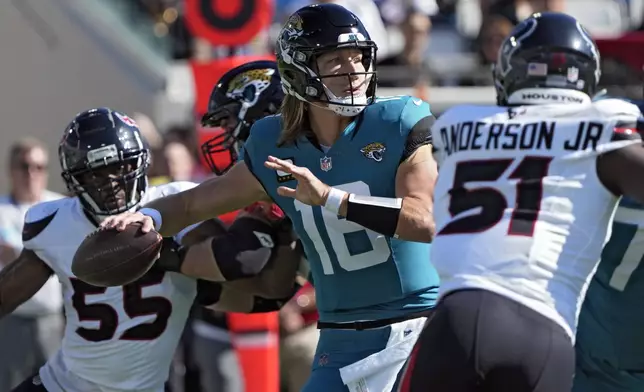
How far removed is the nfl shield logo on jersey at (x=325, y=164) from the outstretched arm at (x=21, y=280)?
1279 mm

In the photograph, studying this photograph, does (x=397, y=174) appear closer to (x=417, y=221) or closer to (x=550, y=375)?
(x=417, y=221)

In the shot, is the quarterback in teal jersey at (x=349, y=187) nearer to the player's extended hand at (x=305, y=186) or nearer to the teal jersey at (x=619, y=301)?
the player's extended hand at (x=305, y=186)

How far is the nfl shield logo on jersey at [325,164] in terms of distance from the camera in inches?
165

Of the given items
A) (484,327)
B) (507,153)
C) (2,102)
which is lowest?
(2,102)

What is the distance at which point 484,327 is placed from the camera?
3.33 metres

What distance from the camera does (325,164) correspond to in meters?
4.18

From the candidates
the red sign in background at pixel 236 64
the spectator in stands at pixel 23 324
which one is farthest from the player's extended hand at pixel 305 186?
the spectator in stands at pixel 23 324

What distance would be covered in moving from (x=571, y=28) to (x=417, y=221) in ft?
2.48

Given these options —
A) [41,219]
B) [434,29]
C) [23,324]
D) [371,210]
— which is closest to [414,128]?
[371,210]

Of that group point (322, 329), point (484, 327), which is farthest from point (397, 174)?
point (484, 327)

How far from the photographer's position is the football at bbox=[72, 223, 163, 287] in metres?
4.23

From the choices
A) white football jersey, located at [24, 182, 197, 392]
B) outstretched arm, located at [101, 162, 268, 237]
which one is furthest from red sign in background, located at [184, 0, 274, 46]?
outstretched arm, located at [101, 162, 268, 237]

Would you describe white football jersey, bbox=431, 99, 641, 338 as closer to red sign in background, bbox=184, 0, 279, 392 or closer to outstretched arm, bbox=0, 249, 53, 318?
outstretched arm, bbox=0, 249, 53, 318

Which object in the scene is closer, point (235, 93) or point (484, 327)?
point (484, 327)
